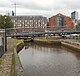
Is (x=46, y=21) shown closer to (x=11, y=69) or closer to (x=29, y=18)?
(x=29, y=18)

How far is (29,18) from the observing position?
168 m

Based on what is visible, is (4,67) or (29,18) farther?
(29,18)

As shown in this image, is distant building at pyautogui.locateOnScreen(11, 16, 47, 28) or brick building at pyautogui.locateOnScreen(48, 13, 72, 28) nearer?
brick building at pyautogui.locateOnScreen(48, 13, 72, 28)

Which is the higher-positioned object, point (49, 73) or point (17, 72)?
point (17, 72)

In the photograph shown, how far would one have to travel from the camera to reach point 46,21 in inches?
6378

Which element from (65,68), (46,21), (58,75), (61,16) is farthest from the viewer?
(46,21)

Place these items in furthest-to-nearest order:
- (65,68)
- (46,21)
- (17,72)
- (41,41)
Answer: (46,21)
(41,41)
(65,68)
(17,72)

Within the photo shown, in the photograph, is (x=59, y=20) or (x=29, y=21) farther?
(x=29, y=21)

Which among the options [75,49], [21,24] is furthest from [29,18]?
[75,49]

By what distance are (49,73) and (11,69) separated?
17.9ft

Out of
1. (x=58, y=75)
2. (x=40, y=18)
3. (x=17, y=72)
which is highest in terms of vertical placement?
(x=40, y=18)

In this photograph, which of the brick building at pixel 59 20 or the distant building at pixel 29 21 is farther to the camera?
A: the distant building at pixel 29 21

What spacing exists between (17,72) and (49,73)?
6.84 metres

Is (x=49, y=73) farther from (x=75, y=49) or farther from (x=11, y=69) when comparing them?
(x=75, y=49)
